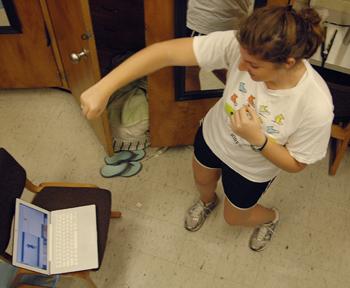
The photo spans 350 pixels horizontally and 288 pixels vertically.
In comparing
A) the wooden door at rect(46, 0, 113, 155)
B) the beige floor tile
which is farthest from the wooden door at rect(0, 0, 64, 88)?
the beige floor tile

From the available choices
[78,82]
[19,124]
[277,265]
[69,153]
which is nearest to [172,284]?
[277,265]

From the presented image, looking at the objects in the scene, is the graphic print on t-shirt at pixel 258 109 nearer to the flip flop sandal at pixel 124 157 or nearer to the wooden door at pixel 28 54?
the flip flop sandal at pixel 124 157

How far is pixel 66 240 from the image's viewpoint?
1.52 metres

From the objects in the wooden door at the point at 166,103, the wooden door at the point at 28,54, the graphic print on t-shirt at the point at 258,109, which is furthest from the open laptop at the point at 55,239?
the wooden door at the point at 28,54

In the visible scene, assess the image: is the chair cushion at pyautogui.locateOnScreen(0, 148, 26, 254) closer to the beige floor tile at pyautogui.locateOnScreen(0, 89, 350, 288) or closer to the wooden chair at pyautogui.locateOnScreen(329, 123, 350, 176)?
the beige floor tile at pyautogui.locateOnScreen(0, 89, 350, 288)

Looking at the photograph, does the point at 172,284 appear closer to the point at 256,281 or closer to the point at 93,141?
the point at 256,281

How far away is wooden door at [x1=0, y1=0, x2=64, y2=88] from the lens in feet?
6.67

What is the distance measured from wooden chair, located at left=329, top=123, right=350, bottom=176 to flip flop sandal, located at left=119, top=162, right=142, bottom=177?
106 centimetres

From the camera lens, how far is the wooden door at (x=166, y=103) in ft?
5.00

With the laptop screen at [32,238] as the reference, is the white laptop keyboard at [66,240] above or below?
below

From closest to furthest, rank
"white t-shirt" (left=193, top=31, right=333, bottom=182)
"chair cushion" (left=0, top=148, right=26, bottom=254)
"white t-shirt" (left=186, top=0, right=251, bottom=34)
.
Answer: "white t-shirt" (left=193, top=31, right=333, bottom=182) → "chair cushion" (left=0, top=148, right=26, bottom=254) → "white t-shirt" (left=186, top=0, right=251, bottom=34)

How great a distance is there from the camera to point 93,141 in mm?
2271

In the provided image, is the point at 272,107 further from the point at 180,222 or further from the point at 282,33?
the point at 180,222

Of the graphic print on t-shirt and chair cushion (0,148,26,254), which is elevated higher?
the graphic print on t-shirt
